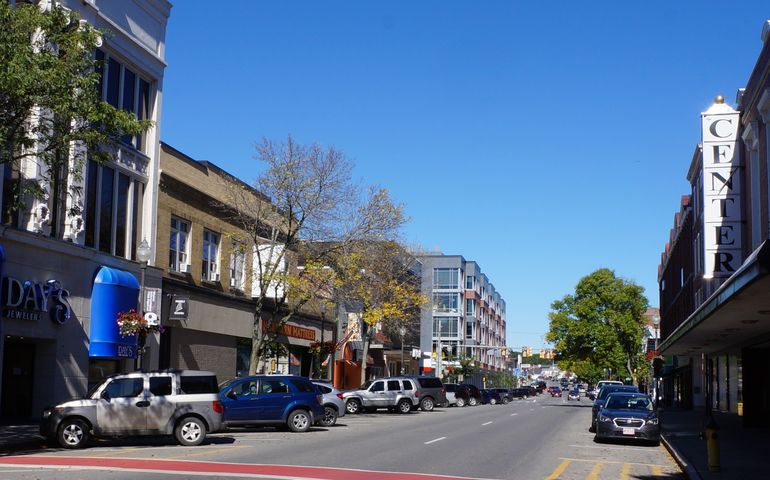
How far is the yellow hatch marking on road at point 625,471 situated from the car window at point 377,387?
25049mm

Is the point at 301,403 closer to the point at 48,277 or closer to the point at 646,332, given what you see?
the point at 48,277

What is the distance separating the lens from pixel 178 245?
3481 cm

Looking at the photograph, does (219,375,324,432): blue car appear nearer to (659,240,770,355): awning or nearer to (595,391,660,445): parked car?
(595,391,660,445): parked car

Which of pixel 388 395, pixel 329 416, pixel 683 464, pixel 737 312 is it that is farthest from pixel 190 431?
pixel 388 395

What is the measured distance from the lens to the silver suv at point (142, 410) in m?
19.9

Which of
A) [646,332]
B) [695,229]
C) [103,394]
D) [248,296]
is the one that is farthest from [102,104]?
[646,332]

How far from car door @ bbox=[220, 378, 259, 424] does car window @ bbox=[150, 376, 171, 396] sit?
491 centimetres

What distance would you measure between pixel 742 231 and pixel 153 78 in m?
20.6

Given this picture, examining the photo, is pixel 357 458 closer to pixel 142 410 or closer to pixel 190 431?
pixel 190 431

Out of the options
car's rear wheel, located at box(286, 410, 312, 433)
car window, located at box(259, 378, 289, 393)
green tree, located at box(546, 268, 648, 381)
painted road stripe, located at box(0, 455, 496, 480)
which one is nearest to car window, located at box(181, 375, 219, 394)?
painted road stripe, located at box(0, 455, 496, 480)

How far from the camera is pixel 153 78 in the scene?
3238 cm

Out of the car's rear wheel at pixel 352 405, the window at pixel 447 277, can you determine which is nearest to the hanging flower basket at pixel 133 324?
the car's rear wheel at pixel 352 405

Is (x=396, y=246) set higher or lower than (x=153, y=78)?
lower

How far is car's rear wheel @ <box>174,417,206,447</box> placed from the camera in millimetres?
20875
